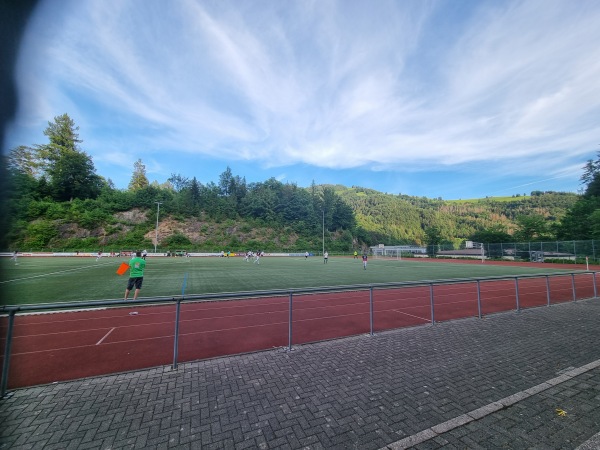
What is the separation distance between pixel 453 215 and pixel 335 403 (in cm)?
18488

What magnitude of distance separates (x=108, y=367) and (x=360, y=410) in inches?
202

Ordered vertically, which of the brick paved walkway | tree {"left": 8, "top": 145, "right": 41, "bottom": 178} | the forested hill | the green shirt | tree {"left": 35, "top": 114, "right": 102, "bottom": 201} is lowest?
the brick paved walkway

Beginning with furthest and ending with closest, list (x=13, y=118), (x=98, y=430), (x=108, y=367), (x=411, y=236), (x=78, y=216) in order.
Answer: (x=411, y=236)
(x=78, y=216)
(x=108, y=367)
(x=98, y=430)
(x=13, y=118)

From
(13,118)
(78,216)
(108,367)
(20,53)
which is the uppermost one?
(78,216)

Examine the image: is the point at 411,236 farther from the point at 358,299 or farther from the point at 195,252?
the point at 358,299

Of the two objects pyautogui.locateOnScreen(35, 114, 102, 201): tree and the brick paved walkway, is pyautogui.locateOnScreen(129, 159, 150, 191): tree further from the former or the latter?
the brick paved walkway

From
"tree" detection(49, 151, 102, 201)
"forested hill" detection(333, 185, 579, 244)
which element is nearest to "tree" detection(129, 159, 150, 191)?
"tree" detection(49, 151, 102, 201)

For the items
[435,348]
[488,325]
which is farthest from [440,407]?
[488,325]

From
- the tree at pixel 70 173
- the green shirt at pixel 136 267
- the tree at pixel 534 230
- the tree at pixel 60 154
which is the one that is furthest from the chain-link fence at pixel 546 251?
the tree at pixel 70 173

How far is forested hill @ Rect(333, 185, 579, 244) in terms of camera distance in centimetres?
14050

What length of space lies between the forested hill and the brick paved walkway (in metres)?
123

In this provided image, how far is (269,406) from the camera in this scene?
13.3 ft

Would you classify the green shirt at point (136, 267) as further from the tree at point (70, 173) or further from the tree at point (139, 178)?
the tree at point (139, 178)

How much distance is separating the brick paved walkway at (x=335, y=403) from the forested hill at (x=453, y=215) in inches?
4852
